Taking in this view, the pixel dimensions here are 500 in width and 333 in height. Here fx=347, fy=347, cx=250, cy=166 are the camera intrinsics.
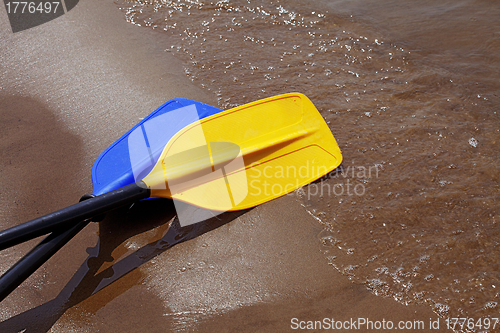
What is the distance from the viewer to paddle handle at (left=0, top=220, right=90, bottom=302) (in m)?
1.54

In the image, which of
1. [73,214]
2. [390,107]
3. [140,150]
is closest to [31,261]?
[73,214]

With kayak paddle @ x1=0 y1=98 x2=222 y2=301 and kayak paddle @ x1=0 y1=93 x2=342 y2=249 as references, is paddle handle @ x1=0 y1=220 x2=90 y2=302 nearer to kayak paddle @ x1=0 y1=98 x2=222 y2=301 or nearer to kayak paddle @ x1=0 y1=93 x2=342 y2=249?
kayak paddle @ x1=0 y1=98 x2=222 y2=301

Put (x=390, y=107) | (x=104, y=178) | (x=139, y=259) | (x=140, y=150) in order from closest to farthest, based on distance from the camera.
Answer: (x=139, y=259) < (x=104, y=178) < (x=140, y=150) < (x=390, y=107)

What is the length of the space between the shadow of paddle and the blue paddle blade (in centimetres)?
21

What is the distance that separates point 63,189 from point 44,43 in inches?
76.2

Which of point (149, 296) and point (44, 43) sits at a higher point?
point (44, 43)

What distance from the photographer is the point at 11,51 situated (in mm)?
3318

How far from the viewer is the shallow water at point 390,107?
189 cm

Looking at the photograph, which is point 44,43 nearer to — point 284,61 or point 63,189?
point 63,189

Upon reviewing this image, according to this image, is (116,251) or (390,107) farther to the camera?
(390,107)

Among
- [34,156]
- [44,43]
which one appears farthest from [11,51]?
[34,156]

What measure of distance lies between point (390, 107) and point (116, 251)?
88.2 inches

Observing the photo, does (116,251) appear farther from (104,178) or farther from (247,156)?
(247,156)

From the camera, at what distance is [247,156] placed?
230 cm
